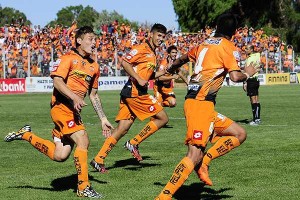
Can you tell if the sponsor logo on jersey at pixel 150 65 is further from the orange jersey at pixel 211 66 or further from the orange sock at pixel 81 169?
the orange jersey at pixel 211 66

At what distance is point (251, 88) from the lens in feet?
65.1

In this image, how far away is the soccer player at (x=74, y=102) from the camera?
909cm

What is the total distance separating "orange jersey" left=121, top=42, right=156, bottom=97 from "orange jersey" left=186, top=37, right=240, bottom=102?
3.54 meters

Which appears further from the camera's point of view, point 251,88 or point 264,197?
point 251,88

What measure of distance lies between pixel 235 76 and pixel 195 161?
3.59 feet

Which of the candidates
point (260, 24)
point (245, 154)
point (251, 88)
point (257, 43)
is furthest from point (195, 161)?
point (260, 24)

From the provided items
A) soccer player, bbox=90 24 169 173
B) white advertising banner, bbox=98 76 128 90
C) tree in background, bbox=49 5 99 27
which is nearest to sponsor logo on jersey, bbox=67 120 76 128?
soccer player, bbox=90 24 169 173

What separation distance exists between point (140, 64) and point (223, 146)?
131 inches

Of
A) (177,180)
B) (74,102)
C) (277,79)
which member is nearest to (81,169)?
(74,102)

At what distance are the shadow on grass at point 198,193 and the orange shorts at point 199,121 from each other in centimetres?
102

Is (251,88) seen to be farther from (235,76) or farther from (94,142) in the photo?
(235,76)

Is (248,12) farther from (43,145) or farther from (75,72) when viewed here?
(75,72)

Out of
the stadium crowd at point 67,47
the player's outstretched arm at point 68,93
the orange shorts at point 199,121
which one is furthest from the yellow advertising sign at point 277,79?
the orange shorts at point 199,121

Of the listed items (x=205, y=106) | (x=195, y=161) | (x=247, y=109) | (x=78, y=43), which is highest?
(x=78, y=43)
